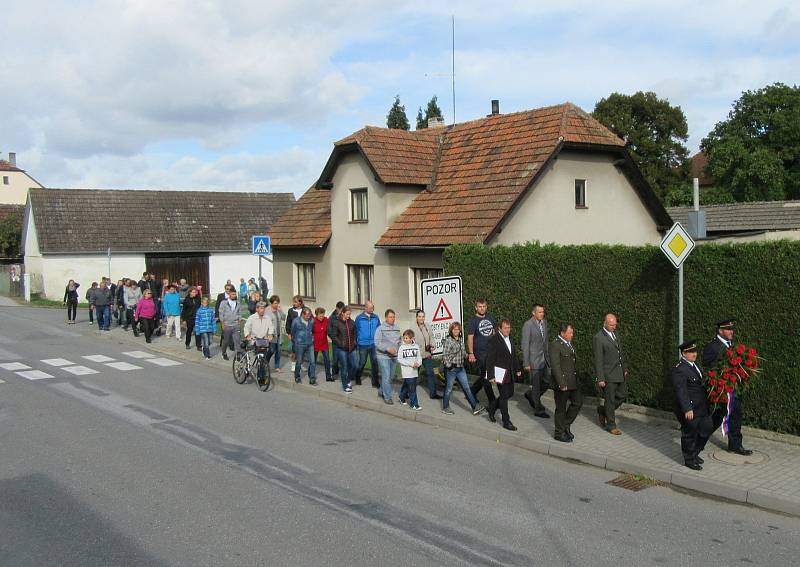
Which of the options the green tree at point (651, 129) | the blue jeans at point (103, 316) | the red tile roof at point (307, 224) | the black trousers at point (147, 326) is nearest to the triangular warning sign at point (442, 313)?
the red tile roof at point (307, 224)

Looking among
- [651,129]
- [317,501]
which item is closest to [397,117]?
[651,129]

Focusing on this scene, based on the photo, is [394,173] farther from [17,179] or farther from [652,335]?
[17,179]

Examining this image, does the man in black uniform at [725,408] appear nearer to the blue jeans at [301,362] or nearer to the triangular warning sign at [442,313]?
the triangular warning sign at [442,313]

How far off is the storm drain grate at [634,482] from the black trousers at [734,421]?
3.75 ft

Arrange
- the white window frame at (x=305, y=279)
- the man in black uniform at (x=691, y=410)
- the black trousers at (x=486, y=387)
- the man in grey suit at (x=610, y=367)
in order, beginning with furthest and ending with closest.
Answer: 1. the white window frame at (x=305, y=279)
2. the black trousers at (x=486, y=387)
3. the man in grey suit at (x=610, y=367)
4. the man in black uniform at (x=691, y=410)

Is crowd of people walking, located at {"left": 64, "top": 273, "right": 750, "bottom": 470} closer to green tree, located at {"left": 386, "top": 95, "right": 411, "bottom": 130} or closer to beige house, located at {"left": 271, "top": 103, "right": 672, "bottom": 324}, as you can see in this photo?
beige house, located at {"left": 271, "top": 103, "right": 672, "bottom": 324}

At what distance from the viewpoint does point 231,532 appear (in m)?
7.02

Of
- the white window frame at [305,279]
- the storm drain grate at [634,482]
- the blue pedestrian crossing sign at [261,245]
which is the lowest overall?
the storm drain grate at [634,482]

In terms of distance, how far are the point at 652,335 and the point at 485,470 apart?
155 inches

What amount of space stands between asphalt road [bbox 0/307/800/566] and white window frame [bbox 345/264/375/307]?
29.4ft

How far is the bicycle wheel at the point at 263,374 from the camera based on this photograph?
15258 millimetres

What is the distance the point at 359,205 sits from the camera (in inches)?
863

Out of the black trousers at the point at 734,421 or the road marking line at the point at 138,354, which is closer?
the black trousers at the point at 734,421

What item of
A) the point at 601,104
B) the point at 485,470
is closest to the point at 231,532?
the point at 485,470
